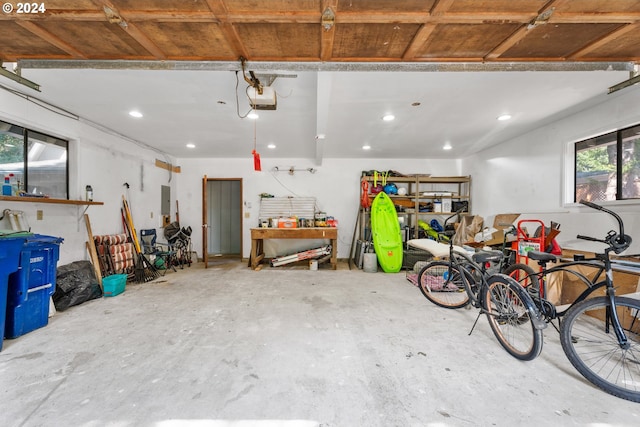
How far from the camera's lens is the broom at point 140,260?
14.3 ft

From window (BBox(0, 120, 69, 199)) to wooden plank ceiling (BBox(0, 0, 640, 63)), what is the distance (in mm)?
2108

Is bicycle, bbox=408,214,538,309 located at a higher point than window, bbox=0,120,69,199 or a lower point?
lower

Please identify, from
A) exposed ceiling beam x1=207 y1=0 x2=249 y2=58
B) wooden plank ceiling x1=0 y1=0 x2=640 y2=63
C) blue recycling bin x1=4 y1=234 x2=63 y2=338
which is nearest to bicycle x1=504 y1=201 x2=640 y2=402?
wooden plank ceiling x1=0 y1=0 x2=640 y2=63

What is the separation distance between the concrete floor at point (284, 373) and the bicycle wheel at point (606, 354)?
3.4 inches

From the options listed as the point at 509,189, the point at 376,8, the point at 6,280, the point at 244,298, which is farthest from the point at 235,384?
the point at 509,189

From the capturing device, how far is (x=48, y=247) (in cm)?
264

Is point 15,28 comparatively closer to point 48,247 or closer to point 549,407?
point 48,247

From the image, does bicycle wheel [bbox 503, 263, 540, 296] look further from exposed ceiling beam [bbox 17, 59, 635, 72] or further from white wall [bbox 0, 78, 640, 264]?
exposed ceiling beam [bbox 17, 59, 635, 72]

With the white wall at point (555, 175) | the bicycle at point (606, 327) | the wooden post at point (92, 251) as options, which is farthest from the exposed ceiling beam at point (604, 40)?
the wooden post at point (92, 251)

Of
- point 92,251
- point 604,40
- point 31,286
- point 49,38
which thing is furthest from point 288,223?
point 604,40

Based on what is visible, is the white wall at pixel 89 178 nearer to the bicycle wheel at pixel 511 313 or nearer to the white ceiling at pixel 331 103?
the white ceiling at pixel 331 103

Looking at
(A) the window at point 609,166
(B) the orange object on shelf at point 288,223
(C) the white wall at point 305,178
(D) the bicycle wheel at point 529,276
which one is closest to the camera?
(D) the bicycle wheel at point 529,276

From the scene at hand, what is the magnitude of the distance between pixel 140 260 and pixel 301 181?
3.72 metres

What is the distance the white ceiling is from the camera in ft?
7.95
